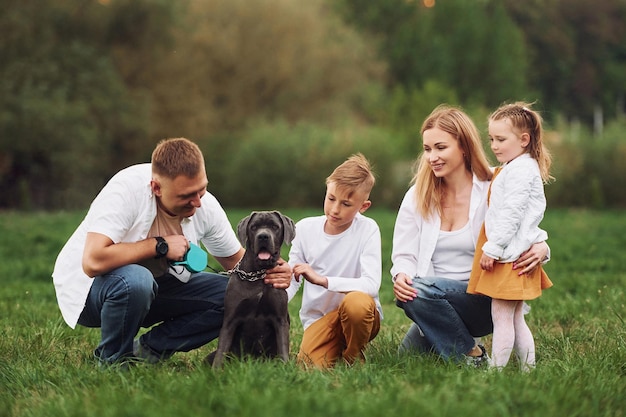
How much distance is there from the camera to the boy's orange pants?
4754 mm

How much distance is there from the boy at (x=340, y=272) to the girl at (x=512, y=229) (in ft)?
2.10

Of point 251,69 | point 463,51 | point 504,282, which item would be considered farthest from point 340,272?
point 463,51

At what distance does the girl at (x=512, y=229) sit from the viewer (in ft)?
15.0

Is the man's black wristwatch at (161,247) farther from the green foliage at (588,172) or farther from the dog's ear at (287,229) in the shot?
the green foliage at (588,172)

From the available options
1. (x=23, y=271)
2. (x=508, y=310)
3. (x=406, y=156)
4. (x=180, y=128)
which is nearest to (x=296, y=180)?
(x=406, y=156)

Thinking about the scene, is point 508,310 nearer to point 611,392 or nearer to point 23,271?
point 611,392

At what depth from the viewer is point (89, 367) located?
4.60 metres

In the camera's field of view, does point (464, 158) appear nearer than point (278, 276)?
No

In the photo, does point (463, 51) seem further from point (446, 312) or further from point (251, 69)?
point (446, 312)

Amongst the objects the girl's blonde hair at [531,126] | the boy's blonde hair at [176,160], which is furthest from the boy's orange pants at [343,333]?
the girl's blonde hair at [531,126]

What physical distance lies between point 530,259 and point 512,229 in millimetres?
210

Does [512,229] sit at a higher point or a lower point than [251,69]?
lower

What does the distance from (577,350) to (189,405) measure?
2.80 m

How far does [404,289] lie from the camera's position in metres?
4.88
